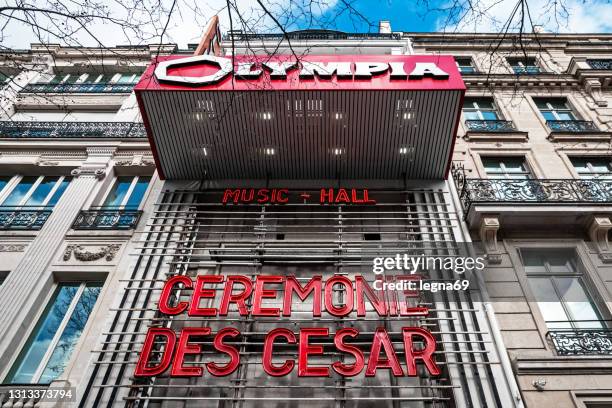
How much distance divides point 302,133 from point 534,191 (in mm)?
6302

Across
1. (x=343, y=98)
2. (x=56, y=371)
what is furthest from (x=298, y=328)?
(x=343, y=98)

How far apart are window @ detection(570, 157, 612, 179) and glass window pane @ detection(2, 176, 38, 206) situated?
16.7m

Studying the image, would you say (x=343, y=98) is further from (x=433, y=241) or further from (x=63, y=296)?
(x=63, y=296)

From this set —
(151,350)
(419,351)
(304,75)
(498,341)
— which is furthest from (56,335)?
(498,341)

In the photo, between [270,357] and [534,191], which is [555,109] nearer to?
[534,191]

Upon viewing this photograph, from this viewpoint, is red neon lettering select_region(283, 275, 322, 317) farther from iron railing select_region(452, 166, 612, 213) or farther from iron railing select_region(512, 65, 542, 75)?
iron railing select_region(512, 65, 542, 75)

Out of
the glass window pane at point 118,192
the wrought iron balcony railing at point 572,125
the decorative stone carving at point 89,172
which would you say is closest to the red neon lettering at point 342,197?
the glass window pane at point 118,192

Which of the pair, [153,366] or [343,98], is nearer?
[153,366]

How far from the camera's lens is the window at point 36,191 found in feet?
37.9

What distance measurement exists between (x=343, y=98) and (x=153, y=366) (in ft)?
24.3

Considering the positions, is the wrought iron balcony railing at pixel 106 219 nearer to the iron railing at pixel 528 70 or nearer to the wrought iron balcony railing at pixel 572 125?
the wrought iron balcony railing at pixel 572 125

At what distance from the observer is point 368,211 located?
11.3 meters

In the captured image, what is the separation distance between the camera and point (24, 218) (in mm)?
10742

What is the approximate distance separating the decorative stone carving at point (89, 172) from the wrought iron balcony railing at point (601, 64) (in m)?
18.0
